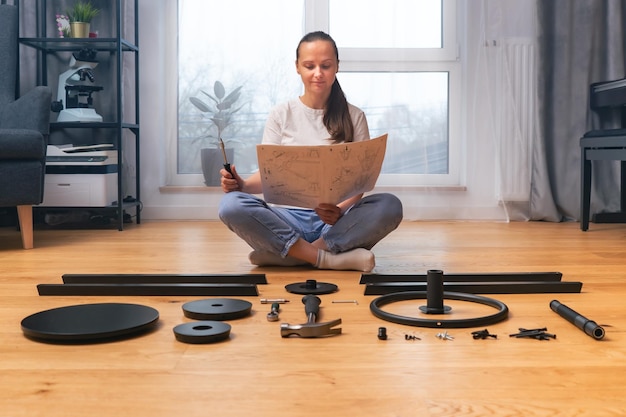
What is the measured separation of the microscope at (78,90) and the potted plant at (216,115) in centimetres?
48

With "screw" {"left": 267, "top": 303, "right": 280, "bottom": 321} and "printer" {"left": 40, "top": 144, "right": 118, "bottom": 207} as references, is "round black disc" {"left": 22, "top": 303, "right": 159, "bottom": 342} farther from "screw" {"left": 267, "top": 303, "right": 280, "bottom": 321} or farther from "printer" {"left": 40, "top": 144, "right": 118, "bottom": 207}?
"printer" {"left": 40, "top": 144, "right": 118, "bottom": 207}

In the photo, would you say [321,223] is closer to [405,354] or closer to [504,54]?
[405,354]

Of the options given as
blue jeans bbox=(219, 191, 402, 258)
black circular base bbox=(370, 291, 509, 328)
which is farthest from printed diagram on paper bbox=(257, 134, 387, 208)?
black circular base bbox=(370, 291, 509, 328)

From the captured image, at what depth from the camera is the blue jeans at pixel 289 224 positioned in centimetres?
196

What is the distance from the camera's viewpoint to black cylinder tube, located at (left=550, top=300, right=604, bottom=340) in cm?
127

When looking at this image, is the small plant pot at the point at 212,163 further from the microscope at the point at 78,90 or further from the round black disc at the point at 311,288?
the round black disc at the point at 311,288

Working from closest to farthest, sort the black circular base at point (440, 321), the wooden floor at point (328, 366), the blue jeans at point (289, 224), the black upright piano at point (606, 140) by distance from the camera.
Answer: the wooden floor at point (328, 366) < the black circular base at point (440, 321) < the blue jeans at point (289, 224) < the black upright piano at point (606, 140)

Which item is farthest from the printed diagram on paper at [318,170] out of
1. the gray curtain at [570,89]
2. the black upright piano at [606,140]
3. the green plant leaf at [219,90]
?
the gray curtain at [570,89]

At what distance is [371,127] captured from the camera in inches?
139

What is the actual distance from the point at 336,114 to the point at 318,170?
0.37 metres

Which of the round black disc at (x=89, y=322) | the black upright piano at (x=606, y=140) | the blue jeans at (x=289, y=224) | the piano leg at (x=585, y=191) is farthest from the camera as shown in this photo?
the piano leg at (x=585, y=191)

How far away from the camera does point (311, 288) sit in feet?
5.62

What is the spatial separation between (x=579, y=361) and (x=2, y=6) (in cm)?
267

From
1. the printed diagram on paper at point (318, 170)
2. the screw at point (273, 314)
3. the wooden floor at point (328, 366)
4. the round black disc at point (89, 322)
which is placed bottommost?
the wooden floor at point (328, 366)
